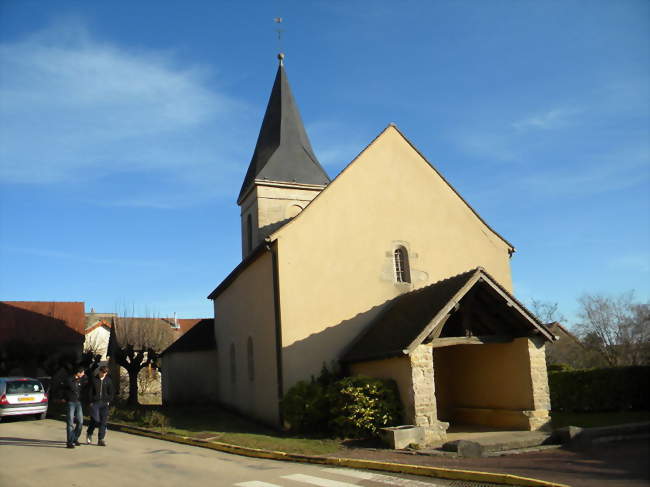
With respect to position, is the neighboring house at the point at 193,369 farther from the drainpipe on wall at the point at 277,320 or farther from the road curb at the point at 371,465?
the road curb at the point at 371,465

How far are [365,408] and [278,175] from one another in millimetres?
13894

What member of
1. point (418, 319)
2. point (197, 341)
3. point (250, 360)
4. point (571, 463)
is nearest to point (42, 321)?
point (197, 341)

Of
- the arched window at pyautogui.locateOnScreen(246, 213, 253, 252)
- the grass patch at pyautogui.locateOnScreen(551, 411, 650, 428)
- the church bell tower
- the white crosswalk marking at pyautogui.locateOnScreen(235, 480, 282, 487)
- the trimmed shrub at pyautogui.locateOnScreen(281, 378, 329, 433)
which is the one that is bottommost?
the grass patch at pyautogui.locateOnScreen(551, 411, 650, 428)

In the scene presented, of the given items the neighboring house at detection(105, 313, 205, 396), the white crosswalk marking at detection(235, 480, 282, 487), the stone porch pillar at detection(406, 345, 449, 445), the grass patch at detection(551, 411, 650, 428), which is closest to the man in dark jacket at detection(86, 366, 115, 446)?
the white crosswalk marking at detection(235, 480, 282, 487)

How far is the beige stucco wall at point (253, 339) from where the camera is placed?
55.5 ft

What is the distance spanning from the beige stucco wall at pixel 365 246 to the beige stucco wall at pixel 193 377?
10.00m

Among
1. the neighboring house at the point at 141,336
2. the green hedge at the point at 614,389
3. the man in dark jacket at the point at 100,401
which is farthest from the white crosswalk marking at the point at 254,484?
the neighboring house at the point at 141,336

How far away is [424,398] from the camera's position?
42.8ft

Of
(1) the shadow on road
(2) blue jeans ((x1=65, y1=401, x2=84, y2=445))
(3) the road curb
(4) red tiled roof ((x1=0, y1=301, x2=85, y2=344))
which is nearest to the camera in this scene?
(3) the road curb

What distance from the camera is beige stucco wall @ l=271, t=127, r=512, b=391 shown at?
1617 cm

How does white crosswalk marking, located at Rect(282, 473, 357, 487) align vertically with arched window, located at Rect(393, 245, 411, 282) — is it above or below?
below

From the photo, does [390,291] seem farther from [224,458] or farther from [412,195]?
[224,458]

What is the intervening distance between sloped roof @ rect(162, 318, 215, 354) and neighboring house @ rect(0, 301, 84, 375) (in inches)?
413

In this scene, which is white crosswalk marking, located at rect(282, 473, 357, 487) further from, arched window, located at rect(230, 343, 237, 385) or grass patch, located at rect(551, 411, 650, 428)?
arched window, located at rect(230, 343, 237, 385)
